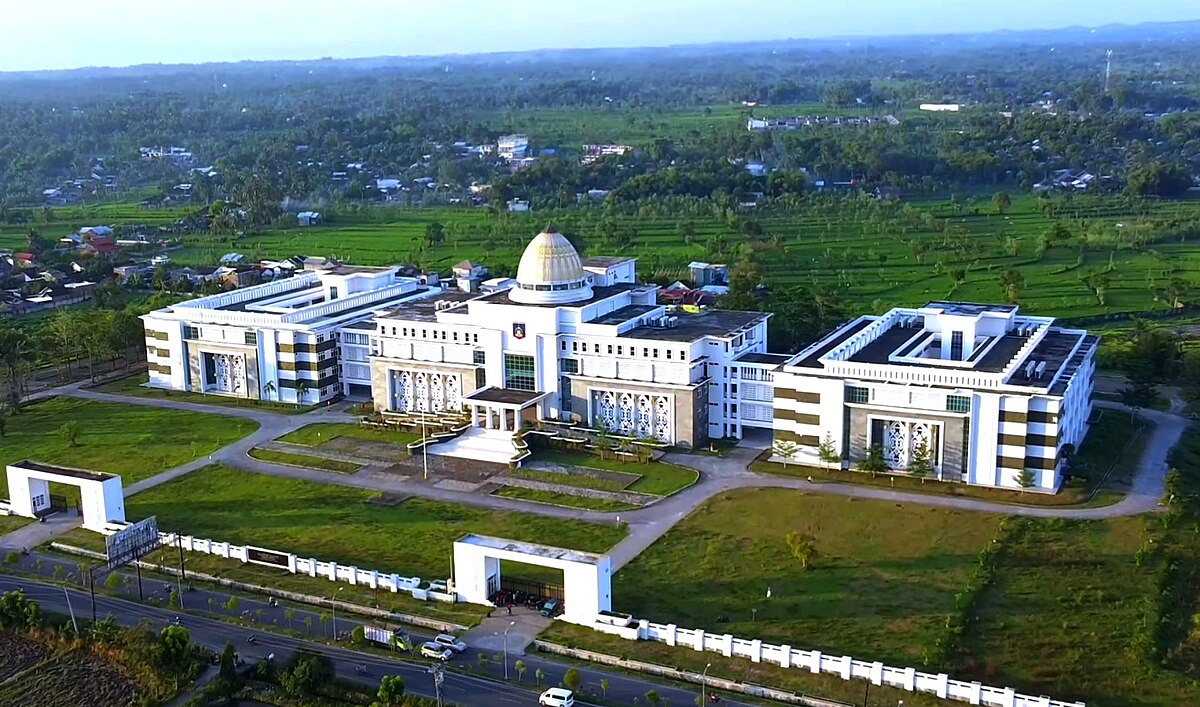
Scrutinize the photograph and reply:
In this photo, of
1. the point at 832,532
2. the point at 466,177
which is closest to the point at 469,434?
the point at 832,532

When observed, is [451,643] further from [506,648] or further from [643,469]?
[643,469]

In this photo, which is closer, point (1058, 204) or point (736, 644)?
point (736, 644)

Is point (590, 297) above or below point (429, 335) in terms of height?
above

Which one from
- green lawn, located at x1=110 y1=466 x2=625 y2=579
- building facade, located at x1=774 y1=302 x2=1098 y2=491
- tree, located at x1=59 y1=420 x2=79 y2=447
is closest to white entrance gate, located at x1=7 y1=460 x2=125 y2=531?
green lawn, located at x1=110 y1=466 x2=625 y2=579

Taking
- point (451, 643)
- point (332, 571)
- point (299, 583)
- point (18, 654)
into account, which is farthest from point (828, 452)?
point (18, 654)

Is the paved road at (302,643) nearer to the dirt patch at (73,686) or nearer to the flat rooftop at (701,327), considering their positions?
the dirt patch at (73,686)

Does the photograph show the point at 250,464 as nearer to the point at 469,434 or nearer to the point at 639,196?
the point at 469,434

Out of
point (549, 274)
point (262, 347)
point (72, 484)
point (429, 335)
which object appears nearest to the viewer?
point (72, 484)

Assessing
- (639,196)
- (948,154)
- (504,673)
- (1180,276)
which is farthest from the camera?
(948,154)
